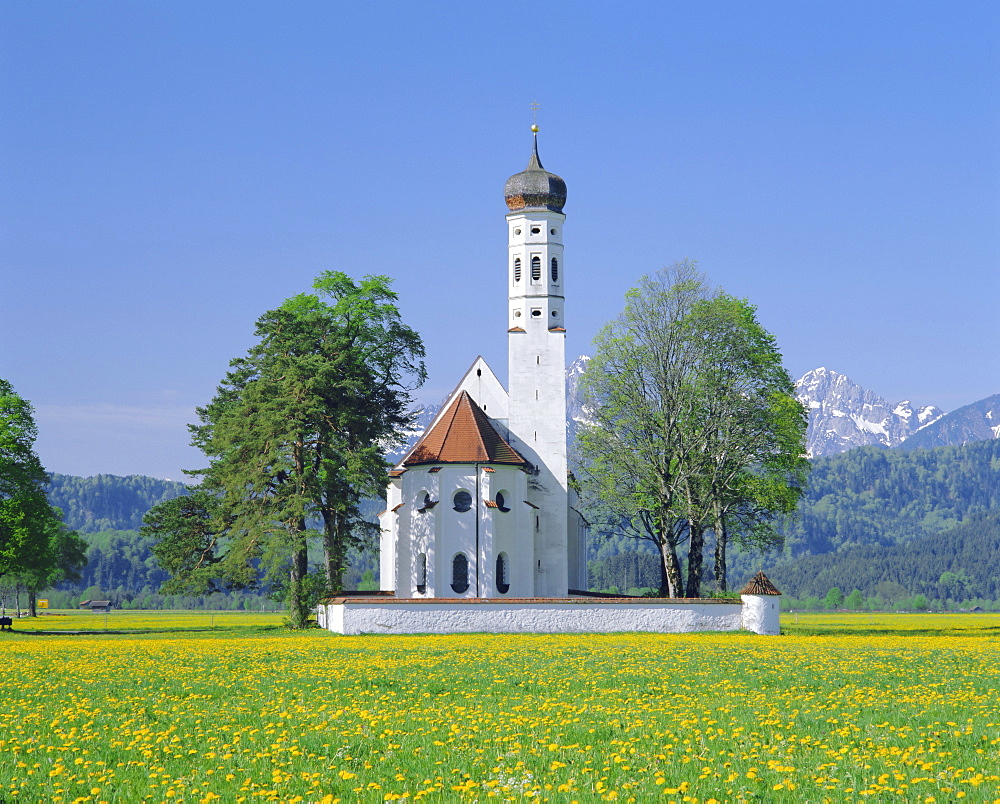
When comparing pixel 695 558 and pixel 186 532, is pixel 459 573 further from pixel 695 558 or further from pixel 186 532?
pixel 186 532

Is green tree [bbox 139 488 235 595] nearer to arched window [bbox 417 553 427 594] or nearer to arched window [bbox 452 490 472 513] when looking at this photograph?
arched window [bbox 417 553 427 594]

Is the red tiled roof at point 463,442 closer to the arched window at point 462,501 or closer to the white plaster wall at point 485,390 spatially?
the arched window at point 462,501

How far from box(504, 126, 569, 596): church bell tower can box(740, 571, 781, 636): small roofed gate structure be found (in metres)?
14.2

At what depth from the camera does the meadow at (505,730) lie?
11508 mm

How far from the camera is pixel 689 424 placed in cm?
5228

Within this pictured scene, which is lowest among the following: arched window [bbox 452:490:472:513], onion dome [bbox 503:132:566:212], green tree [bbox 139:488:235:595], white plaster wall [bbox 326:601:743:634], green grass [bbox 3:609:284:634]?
green grass [bbox 3:609:284:634]

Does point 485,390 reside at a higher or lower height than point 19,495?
higher

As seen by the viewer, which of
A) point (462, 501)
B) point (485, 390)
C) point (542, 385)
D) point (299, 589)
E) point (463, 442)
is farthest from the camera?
point (485, 390)

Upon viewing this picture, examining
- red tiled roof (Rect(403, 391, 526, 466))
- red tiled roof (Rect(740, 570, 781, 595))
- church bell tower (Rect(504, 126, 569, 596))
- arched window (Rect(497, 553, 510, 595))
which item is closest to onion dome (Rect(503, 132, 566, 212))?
church bell tower (Rect(504, 126, 569, 596))

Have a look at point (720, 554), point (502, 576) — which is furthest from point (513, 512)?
point (720, 554)

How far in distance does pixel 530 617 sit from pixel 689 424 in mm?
12500

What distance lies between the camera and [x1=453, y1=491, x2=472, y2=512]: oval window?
53.5 metres

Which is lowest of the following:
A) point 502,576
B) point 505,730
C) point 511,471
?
point 505,730

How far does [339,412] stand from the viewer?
50906 millimetres
